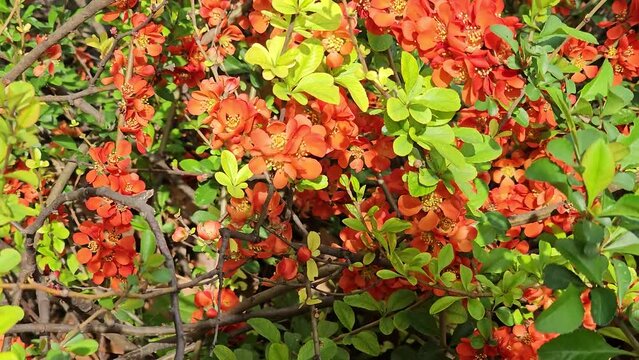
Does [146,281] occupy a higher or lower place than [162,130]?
higher

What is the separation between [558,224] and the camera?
Answer: 1.42 meters

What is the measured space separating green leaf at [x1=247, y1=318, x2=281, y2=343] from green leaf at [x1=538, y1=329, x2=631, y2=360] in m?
0.64

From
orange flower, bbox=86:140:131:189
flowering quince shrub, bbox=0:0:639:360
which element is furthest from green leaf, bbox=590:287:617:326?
orange flower, bbox=86:140:131:189

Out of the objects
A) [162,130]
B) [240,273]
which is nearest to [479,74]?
[240,273]

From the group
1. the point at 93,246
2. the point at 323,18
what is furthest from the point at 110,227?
the point at 323,18

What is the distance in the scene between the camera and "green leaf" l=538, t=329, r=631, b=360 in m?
0.78

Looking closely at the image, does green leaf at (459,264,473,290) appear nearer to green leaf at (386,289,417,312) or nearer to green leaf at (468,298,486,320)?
green leaf at (468,298,486,320)

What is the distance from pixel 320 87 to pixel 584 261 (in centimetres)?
52

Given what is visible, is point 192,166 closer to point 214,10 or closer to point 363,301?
point 214,10

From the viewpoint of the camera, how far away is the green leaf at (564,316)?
29.1 inches

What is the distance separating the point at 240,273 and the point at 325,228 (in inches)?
12.9

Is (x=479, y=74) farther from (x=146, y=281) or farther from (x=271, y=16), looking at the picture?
(x=146, y=281)

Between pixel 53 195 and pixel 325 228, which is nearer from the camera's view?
pixel 53 195

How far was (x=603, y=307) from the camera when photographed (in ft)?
2.55
